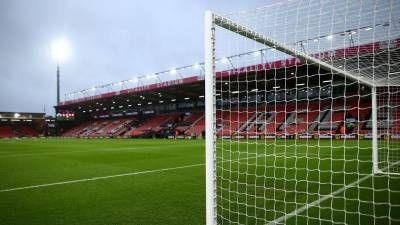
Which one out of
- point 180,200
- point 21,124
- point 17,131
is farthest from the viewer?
point 21,124

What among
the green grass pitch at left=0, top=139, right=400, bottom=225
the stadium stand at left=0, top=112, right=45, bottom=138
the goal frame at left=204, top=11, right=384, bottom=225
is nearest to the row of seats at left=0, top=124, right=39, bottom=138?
the stadium stand at left=0, top=112, right=45, bottom=138

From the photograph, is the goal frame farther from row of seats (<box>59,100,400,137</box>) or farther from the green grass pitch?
row of seats (<box>59,100,400,137</box>)

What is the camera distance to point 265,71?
778cm

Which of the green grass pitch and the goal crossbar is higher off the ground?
the goal crossbar

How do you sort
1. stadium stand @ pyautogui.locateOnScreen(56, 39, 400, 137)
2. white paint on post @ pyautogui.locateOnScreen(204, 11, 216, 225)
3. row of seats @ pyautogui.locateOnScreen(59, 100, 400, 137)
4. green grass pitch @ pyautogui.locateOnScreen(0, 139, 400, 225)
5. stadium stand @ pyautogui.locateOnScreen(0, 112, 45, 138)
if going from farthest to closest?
stadium stand @ pyautogui.locateOnScreen(0, 112, 45, 138) → stadium stand @ pyautogui.locateOnScreen(56, 39, 400, 137) → row of seats @ pyautogui.locateOnScreen(59, 100, 400, 137) → green grass pitch @ pyautogui.locateOnScreen(0, 139, 400, 225) → white paint on post @ pyautogui.locateOnScreen(204, 11, 216, 225)

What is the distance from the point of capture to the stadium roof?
4953mm

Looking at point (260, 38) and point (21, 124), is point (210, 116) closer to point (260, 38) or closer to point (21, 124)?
point (260, 38)

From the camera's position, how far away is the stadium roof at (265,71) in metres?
4.95

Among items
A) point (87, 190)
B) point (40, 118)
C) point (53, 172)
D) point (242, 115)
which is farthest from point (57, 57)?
point (87, 190)

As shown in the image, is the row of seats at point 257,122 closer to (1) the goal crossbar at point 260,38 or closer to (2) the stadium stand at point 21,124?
(2) the stadium stand at point 21,124

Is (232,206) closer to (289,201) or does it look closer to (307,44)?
(289,201)

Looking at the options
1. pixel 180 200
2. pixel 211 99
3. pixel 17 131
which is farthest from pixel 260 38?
pixel 17 131

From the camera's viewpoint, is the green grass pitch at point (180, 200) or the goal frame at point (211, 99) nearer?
the goal frame at point (211, 99)

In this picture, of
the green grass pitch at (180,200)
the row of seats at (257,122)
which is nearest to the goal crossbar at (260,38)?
the green grass pitch at (180,200)
